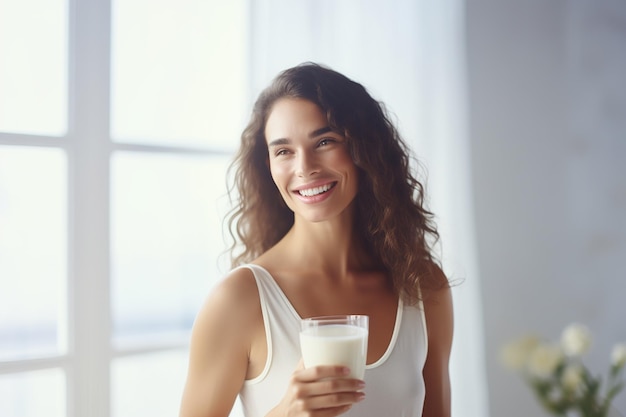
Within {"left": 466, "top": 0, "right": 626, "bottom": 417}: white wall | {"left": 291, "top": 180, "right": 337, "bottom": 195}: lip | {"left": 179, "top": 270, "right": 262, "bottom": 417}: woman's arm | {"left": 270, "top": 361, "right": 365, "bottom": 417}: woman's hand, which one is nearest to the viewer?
{"left": 270, "top": 361, "right": 365, "bottom": 417}: woman's hand

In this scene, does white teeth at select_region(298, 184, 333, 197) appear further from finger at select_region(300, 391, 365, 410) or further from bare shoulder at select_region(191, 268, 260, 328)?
finger at select_region(300, 391, 365, 410)

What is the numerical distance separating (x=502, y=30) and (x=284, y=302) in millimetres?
1834

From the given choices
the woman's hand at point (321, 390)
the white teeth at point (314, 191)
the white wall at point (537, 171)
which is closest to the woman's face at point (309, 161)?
the white teeth at point (314, 191)

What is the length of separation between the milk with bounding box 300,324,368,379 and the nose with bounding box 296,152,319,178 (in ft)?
1.50

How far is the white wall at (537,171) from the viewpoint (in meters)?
2.57

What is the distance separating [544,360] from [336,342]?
16.4 inches

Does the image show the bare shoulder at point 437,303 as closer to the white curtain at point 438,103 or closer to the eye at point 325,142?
the eye at point 325,142

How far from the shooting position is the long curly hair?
1505 millimetres

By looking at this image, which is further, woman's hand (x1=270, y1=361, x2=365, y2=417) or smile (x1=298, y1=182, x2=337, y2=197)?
smile (x1=298, y1=182, x2=337, y2=197)

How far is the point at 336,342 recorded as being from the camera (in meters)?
1.03

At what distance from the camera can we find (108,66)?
1.82 m

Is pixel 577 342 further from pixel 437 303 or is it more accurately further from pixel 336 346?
pixel 437 303

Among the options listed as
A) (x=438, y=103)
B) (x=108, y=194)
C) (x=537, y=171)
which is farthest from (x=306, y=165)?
(x=537, y=171)

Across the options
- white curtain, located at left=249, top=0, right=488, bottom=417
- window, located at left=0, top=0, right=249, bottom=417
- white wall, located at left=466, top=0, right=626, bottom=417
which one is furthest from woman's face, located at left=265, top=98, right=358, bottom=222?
white wall, located at left=466, top=0, right=626, bottom=417
